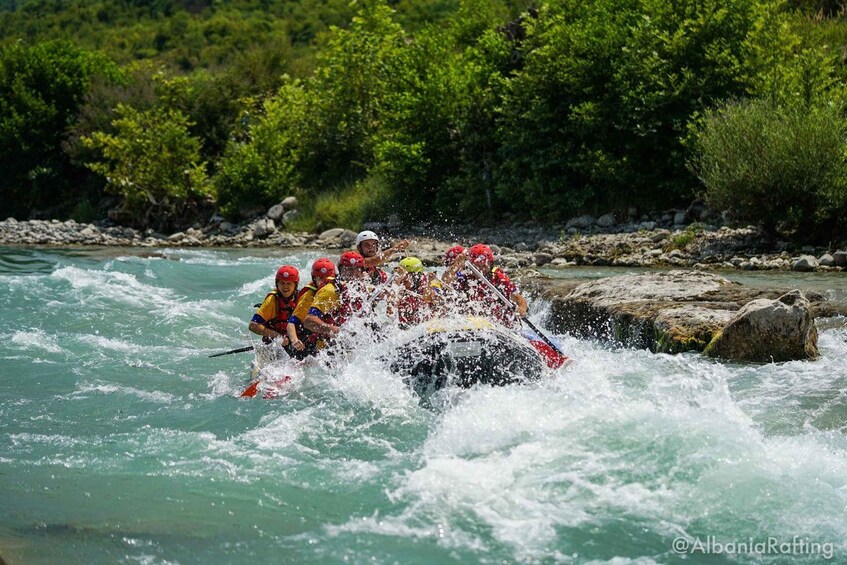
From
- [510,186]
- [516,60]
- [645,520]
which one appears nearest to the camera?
[645,520]

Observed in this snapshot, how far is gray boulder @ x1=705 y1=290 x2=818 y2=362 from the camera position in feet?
31.5

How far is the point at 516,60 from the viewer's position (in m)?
26.1

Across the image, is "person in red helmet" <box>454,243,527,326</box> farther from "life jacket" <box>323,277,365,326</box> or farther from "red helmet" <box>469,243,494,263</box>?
"life jacket" <box>323,277,365,326</box>

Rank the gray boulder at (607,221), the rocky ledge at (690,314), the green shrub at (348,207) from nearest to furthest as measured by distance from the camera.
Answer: the rocky ledge at (690,314)
the gray boulder at (607,221)
the green shrub at (348,207)

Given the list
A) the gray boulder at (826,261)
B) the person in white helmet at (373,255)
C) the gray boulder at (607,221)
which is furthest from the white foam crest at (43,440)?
the gray boulder at (607,221)

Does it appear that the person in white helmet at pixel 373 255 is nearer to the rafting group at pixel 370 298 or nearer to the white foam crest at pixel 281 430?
the rafting group at pixel 370 298

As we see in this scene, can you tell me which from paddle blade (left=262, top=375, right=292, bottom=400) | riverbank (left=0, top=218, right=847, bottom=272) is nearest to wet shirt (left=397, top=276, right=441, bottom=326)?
paddle blade (left=262, top=375, right=292, bottom=400)

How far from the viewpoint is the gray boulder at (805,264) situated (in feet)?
51.8

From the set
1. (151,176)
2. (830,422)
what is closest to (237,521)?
(830,422)

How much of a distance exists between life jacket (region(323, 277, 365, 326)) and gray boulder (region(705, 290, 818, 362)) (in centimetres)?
379

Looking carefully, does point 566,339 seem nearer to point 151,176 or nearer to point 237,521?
point 237,521

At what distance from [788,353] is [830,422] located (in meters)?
2.17

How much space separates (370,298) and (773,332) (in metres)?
4.09

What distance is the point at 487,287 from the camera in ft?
31.2
